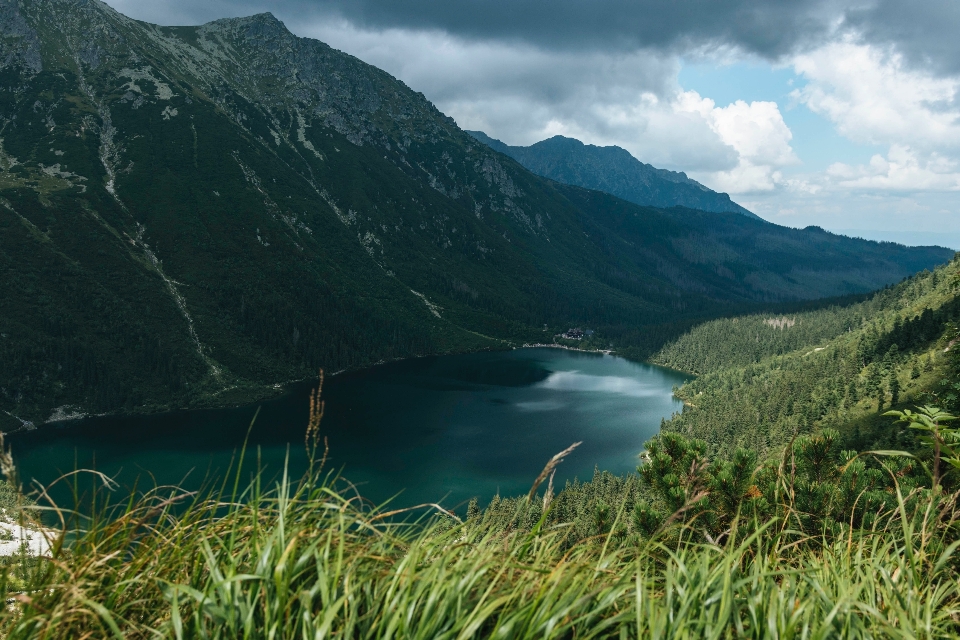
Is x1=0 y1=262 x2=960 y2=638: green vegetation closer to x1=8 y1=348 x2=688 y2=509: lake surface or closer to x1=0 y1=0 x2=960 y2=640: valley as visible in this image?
x1=0 y1=0 x2=960 y2=640: valley

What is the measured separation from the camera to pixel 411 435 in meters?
104

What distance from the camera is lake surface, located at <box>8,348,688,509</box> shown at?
83.9m

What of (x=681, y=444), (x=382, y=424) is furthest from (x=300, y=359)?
(x=681, y=444)

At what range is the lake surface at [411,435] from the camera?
83.9m

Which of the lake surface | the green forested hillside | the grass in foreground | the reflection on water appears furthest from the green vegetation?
the reflection on water

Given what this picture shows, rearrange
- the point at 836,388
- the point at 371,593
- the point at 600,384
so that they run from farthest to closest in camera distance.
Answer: the point at 600,384 → the point at 836,388 → the point at 371,593

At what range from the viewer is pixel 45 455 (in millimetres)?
92812

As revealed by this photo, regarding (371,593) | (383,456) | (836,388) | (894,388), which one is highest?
(371,593)

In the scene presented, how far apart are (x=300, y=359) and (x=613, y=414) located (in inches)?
3916

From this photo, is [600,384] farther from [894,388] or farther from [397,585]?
[397,585]

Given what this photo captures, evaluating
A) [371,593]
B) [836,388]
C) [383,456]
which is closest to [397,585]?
[371,593]

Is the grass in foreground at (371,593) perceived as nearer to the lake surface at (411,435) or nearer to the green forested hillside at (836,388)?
the green forested hillside at (836,388)

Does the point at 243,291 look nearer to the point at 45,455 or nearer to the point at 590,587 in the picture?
the point at 45,455

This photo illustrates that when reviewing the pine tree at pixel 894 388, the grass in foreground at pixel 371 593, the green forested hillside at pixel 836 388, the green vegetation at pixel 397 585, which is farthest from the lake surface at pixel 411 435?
the grass in foreground at pixel 371 593
